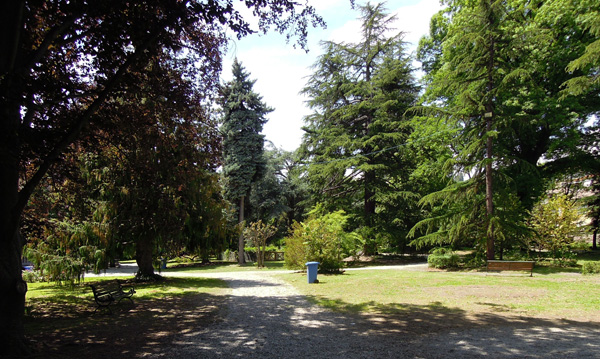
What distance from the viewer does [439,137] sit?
23812 mm

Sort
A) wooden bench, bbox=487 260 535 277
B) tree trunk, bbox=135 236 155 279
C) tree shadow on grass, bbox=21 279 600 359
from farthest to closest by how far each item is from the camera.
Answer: tree trunk, bbox=135 236 155 279 < wooden bench, bbox=487 260 535 277 < tree shadow on grass, bbox=21 279 600 359

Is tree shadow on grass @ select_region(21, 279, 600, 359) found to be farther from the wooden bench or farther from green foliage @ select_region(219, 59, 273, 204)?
green foliage @ select_region(219, 59, 273, 204)

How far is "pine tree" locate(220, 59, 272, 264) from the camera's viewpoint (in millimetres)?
27938

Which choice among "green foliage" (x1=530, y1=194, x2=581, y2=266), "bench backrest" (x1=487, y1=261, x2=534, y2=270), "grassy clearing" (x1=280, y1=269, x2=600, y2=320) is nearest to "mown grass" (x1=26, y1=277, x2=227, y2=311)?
"grassy clearing" (x1=280, y1=269, x2=600, y2=320)

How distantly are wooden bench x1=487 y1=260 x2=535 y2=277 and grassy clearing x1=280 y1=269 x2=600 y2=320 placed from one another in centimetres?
34

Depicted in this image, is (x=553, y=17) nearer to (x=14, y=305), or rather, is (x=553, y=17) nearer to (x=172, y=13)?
(x=172, y=13)

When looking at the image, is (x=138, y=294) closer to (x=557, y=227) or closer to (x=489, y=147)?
(x=489, y=147)

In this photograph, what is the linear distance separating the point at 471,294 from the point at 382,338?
5677mm

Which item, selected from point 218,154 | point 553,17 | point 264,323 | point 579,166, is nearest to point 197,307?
point 264,323

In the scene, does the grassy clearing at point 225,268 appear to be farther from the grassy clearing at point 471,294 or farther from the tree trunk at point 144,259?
the grassy clearing at point 471,294

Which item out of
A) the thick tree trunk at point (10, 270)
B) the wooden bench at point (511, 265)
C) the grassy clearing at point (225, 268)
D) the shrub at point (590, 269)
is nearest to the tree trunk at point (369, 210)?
the grassy clearing at point (225, 268)

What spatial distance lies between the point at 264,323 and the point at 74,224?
9905 millimetres

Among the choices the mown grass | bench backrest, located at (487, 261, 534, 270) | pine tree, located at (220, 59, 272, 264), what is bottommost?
the mown grass

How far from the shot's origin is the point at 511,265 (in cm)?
1466
